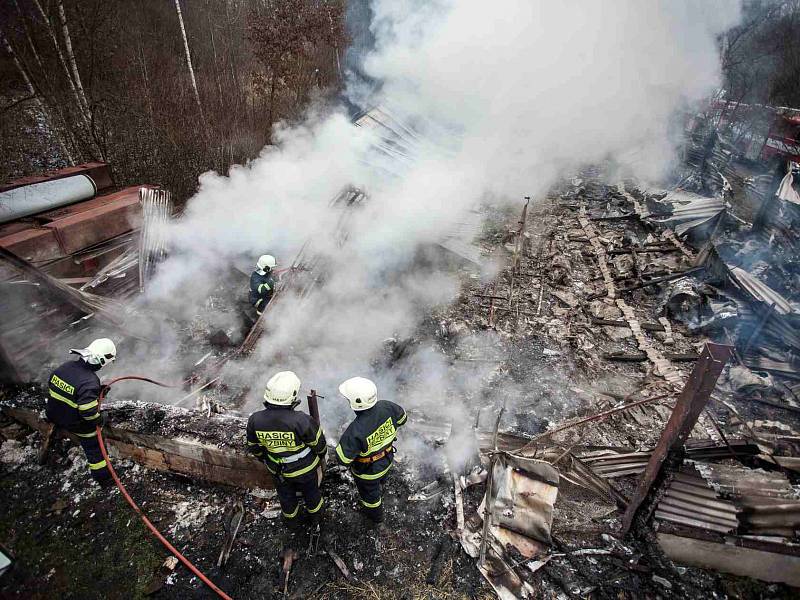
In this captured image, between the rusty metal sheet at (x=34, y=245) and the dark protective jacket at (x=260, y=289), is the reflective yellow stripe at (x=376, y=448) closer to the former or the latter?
the dark protective jacket at (x=260, y=289)

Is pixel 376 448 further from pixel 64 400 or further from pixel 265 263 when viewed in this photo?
pixel 265 263

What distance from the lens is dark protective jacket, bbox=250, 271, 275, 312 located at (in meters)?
6.00

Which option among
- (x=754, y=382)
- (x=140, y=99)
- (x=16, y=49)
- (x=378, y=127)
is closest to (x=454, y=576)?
(x=754, y=382)

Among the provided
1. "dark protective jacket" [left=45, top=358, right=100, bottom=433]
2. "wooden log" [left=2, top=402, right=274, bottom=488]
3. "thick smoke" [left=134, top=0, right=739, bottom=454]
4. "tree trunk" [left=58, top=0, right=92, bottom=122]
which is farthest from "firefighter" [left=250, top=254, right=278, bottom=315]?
"tree trunk" [left=58, top=0, right=92, bottom=122]

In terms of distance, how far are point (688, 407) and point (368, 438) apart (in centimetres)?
226

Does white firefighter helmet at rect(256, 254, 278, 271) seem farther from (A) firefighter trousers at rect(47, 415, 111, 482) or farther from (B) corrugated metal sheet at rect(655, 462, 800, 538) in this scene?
(B) corrugated metal sheet at rect(655, 462, 800, 538)

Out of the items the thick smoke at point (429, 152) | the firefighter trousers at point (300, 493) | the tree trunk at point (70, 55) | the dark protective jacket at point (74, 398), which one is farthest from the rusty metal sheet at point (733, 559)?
the tree trunk at point (70, 55)

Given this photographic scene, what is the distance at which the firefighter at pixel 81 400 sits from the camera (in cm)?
364

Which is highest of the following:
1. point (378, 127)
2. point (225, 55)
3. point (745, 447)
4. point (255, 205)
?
point (225, 55)

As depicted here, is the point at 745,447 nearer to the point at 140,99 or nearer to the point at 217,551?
the point at 217,551

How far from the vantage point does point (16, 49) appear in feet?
27.9

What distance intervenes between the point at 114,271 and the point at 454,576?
641cm

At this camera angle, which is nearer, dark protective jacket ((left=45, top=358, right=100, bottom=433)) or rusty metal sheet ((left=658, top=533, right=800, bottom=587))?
rusty metal sheet ((left=658, top=533, right=800, bottom=587))

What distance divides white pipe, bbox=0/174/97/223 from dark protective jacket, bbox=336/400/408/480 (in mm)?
6247
